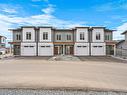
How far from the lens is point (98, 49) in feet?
126

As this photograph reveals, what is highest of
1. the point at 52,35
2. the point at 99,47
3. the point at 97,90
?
the point at 52,35

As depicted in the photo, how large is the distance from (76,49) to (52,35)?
256 inches

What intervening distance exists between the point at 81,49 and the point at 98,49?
156 inches

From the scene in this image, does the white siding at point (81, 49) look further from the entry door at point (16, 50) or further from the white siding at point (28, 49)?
the entry door at point (16, 50)

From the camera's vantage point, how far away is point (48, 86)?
780 cm

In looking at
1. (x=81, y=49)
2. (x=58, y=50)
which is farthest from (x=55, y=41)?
(x=81, y=49)

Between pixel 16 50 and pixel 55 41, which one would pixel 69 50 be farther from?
pixel 16 50

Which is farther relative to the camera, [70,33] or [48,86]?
[70,33]

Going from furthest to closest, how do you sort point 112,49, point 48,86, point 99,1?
point 112,49 → point 99,1 → point 48,86

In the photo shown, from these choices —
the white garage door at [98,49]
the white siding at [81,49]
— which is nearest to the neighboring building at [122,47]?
the white garage door at [98,49]

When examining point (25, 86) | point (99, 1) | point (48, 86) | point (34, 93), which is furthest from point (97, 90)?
point (99, 1)

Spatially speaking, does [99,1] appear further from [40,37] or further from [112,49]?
[112,49]

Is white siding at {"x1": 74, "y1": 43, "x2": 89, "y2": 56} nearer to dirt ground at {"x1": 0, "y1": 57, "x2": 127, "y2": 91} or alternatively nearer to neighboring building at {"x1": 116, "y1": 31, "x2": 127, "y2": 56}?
neighboring building at {"x1": 116, "y1": 31, "x2": 127, "y2": 56}

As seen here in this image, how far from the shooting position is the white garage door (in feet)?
125
